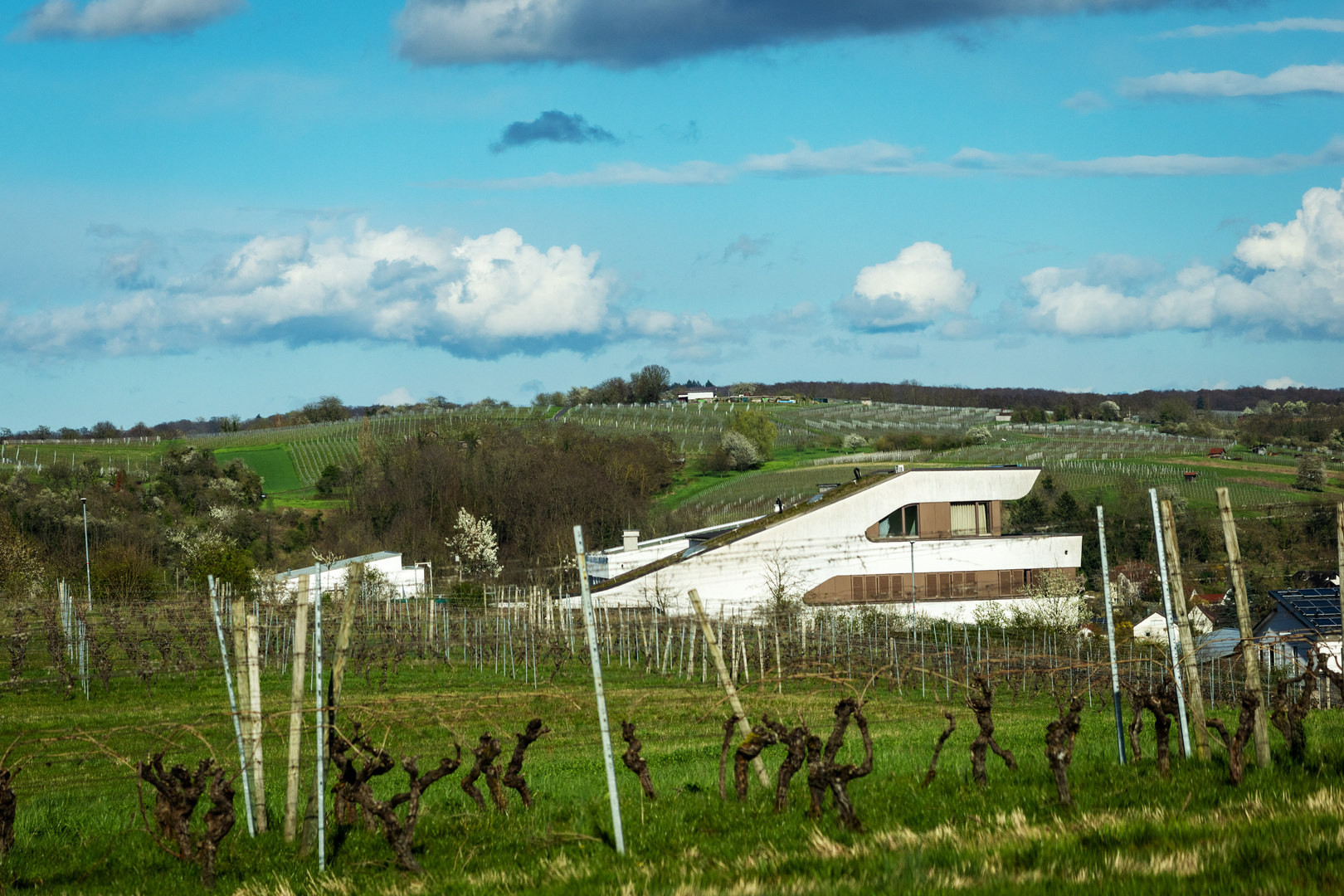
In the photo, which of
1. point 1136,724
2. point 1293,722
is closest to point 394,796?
point 1136,724

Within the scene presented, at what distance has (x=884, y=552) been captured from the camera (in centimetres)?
5131

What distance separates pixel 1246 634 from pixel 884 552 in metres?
43.7

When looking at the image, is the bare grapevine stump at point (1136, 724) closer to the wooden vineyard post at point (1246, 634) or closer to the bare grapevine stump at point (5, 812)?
the wooden vineyard post at point (1246, 634)

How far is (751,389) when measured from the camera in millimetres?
154125

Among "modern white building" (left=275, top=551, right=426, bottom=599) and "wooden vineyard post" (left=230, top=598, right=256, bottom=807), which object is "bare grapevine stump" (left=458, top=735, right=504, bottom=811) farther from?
"modern white building" (left=275, top=551, right=426, bottom=599)

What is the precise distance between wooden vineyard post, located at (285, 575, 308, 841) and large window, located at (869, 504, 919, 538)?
45785 millimetres

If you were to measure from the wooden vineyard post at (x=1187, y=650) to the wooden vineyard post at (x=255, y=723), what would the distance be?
7079 mm

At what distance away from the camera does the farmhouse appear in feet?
160

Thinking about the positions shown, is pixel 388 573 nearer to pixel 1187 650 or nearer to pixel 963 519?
pixel 963 519

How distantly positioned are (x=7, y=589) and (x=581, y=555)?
144ft

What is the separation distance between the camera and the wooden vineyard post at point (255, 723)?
25.8 feet

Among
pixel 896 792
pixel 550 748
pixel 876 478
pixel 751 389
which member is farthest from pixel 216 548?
pixel 751 389

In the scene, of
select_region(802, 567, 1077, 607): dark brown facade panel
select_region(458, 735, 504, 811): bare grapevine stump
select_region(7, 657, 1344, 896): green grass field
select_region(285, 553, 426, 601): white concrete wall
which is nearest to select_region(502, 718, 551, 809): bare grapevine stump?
select_region(458, 735, 504, 811): bare grapevine stump

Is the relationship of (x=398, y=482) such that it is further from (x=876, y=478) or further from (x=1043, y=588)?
(x=1043, y=588)
